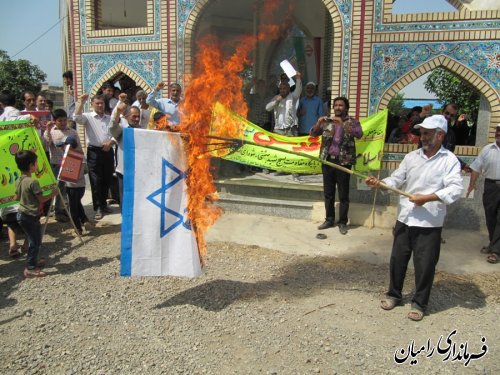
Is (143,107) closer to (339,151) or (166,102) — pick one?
(166,102)

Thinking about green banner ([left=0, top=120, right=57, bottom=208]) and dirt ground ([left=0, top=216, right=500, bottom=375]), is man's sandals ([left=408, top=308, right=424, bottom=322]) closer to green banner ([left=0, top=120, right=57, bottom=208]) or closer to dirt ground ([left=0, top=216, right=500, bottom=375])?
dirt ground ([left=0, top=216, right=500, bottom=375])

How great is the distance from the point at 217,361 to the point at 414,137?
6.35 meters

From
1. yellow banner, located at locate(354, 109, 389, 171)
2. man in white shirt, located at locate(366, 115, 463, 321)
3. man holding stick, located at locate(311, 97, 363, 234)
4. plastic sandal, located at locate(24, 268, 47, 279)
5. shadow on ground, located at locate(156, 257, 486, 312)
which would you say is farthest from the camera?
yellow banner, located at locate(354, 109, 389, 171)

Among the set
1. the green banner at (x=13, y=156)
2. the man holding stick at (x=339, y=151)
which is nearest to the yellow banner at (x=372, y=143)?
the man holding stick at (x=339, y=151)

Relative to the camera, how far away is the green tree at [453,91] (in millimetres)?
19156

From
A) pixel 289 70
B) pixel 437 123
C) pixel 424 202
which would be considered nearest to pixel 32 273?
pixel 424 202

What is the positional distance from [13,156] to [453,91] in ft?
65.7

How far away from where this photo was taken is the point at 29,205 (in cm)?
519

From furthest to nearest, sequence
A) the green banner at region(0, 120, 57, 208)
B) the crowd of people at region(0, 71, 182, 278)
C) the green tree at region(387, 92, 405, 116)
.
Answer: the green tree at region(387, 92, 405, 116), the crowd of people at region(0, 71, 182, 278), the green banner at region(0, 120, 57, 208)

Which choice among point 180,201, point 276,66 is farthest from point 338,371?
point 276,66

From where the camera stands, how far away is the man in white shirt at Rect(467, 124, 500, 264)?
609 cm

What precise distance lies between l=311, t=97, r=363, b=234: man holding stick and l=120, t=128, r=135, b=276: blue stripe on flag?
12.2 feet

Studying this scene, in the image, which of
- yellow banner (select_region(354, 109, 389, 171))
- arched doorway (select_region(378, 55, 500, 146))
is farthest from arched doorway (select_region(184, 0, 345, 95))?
yellow banner (select_region(354, 109, 389, 171))

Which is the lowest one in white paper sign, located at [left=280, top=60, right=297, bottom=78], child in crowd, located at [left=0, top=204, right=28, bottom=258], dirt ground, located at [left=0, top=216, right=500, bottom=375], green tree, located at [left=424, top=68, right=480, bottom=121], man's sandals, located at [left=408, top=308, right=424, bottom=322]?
dirt ground, located at [left=0, top=216, right=500, bottom=375]
